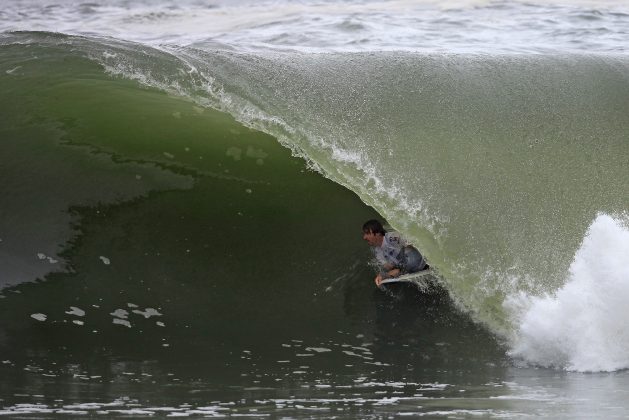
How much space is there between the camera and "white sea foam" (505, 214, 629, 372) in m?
5.00

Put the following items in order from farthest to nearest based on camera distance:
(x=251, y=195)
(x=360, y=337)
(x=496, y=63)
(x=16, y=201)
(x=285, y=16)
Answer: (x=285, y=16), (x=496, y=63), (x=251, y=195), (x=16, y=201), (x=360, y=337)

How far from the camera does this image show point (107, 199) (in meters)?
6.17

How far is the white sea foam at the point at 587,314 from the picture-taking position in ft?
16.4

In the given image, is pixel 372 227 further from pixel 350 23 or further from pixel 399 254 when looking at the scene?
pixel 350 23

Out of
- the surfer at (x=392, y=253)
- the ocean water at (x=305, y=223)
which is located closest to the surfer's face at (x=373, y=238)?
the surfer at (x=392, y=253)

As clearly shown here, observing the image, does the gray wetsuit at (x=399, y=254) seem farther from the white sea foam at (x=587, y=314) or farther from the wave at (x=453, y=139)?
the white sea foam at (x=587, y=314)

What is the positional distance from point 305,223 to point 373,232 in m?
0.81

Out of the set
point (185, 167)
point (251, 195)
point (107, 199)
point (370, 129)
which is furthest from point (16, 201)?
point (370, 129)

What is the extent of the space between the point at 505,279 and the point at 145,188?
2.55 metres

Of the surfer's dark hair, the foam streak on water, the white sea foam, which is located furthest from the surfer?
the foam streak on water

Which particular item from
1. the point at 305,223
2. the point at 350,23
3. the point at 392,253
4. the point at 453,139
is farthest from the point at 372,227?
the point at 350,23

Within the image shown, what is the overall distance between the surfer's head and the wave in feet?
0.43

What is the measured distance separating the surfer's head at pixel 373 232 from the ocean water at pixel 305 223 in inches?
5.1

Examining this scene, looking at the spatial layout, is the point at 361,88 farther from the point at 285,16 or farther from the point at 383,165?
the point at 285,16
